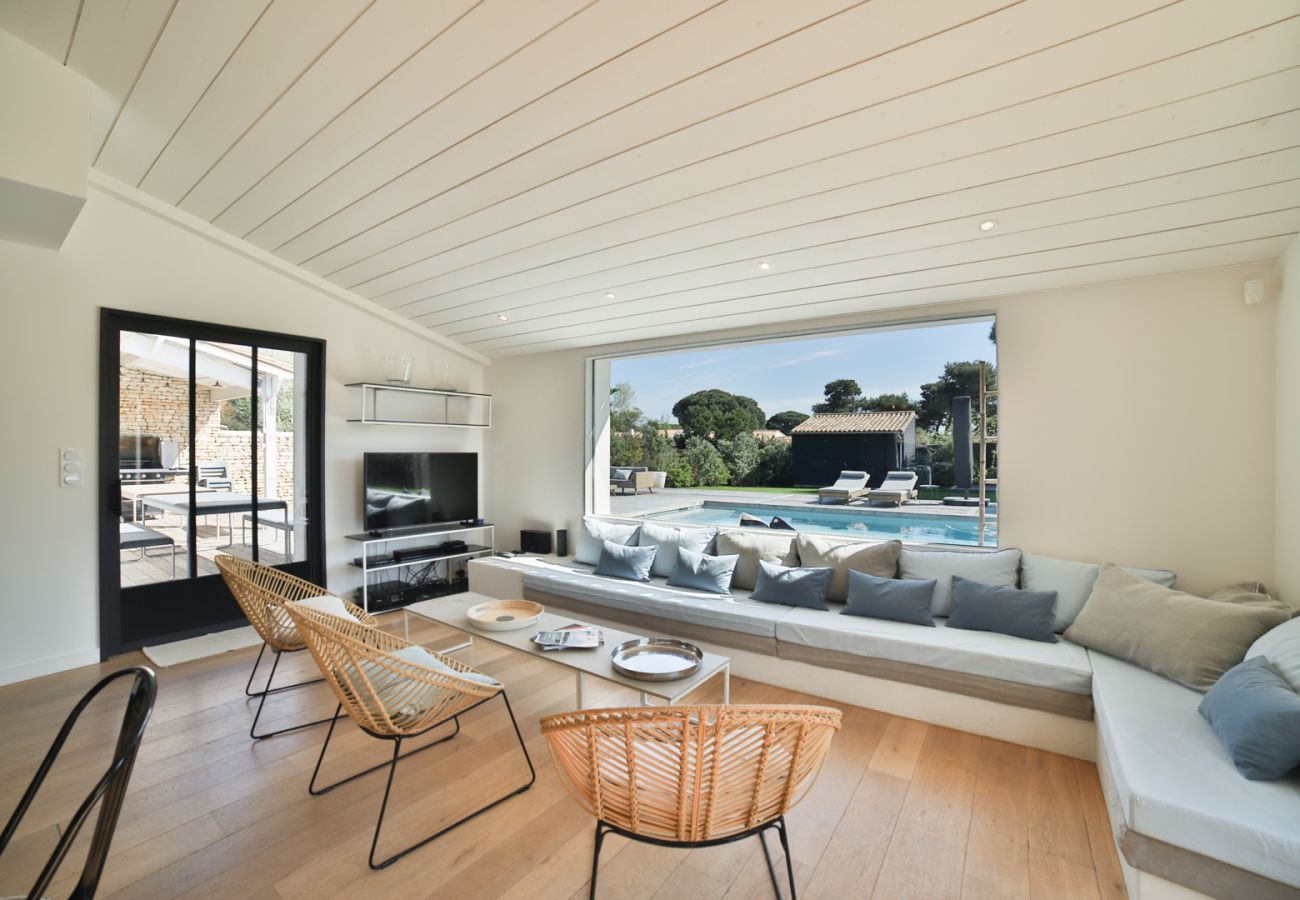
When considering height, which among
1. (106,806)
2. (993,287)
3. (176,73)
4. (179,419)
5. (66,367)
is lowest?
(106,806)

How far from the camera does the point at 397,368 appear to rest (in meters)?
5.00

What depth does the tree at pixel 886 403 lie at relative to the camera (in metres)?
4.00

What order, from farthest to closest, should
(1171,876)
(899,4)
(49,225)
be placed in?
(49,225) < (899,4) < (1171,876)

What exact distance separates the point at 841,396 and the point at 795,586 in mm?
1488

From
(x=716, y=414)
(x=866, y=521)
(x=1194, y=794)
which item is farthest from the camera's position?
(x=716, y=414)

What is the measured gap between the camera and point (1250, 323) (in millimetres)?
2838

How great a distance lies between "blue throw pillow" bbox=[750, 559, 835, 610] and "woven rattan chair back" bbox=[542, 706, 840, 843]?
6.63 feet

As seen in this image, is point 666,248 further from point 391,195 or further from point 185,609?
point 185,609

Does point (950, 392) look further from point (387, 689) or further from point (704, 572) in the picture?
point (387, 689)

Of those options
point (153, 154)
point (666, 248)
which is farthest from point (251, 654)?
point (666, 248)

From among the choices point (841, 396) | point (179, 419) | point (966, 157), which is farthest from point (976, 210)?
point (179, 419)

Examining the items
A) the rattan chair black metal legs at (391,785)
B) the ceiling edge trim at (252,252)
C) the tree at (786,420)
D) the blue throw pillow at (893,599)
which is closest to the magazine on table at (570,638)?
the rattan chair black metal legs at (391,785)

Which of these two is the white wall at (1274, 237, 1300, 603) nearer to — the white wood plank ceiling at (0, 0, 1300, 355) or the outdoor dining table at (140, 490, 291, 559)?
the white wood plank ceiling at (0, 0, 1300, 355)

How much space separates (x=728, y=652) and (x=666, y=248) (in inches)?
93.6
